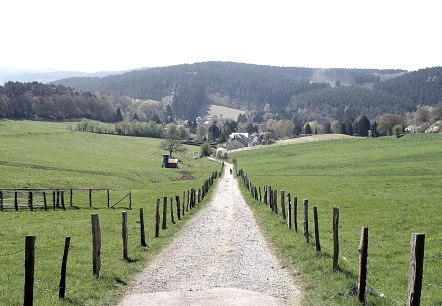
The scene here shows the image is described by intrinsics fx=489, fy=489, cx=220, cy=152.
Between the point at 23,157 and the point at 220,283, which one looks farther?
the point at 23,157

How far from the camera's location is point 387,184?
67.3m

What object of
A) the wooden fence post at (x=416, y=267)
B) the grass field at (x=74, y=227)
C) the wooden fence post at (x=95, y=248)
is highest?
the wooden fence post at (x=416, y=267)

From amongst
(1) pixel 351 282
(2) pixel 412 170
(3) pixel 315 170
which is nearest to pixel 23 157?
(3) pixel 315 170

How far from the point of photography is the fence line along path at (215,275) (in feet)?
47.9

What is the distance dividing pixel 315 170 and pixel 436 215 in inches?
Result: 2654

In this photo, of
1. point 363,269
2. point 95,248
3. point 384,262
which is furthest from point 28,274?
point 384,262

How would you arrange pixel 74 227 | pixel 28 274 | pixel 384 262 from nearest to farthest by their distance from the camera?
pixel 28 274 < pixel 384 262 < pixel 74 227

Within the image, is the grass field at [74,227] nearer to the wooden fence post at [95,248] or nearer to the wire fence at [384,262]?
the wooden fence post at [95,248]

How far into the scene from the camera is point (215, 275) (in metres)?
17.7

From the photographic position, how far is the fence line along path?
47.9 ft

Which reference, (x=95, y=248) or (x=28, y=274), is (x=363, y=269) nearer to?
(x=28, y=274)

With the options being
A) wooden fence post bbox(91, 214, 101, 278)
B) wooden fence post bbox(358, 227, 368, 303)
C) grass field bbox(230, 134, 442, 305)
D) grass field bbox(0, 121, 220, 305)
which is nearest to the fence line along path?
grass field bbox(0, 121, 220, 305)

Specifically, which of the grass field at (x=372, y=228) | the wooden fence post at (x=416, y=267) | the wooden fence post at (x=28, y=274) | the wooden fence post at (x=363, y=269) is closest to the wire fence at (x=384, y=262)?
the grass field at (x=372, y=228)

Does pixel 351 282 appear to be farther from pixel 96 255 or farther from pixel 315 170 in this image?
pixel 315 170
